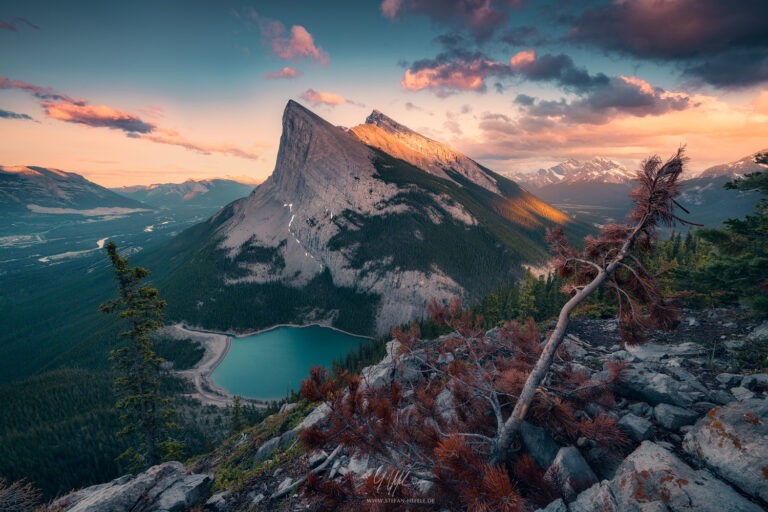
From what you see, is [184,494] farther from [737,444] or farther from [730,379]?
[730,379]

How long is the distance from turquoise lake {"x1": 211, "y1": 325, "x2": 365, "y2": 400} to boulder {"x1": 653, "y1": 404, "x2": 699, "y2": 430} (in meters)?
102

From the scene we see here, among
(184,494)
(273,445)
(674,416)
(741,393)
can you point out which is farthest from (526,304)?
(184,494)

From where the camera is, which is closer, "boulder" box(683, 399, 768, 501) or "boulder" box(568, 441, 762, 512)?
"boulder" box(568, 441, 762, 512)

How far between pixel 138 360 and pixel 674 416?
31360 mm

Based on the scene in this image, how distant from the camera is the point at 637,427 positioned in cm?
677

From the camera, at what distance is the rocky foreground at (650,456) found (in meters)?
4.82

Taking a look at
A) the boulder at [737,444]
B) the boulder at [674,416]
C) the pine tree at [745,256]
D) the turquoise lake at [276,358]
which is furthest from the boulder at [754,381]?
the turquoise lake at [276,358]

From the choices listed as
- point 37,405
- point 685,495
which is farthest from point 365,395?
point 37,405

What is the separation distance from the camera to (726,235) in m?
16.1

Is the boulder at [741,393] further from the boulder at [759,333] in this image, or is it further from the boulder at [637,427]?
the boulder at [759,333]

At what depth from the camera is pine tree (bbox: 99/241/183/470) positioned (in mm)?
21266

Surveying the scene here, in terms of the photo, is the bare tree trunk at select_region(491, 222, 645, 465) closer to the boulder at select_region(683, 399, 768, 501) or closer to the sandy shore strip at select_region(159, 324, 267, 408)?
the boulder at select_region(683, 399, 768, 501)

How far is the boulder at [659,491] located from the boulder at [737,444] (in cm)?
44

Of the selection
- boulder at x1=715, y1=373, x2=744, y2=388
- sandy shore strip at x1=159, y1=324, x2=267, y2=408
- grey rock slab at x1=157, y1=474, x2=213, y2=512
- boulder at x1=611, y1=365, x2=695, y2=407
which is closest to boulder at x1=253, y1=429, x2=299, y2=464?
grey rock slab at x1=157, y1=474, x2=213, y2=512
